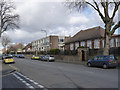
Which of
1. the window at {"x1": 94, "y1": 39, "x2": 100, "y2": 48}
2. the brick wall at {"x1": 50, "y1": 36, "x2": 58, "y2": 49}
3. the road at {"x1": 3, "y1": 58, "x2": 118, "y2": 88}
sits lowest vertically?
the road at {"x1": 3, "y1": 58, "x2": 118, "y2": 88}

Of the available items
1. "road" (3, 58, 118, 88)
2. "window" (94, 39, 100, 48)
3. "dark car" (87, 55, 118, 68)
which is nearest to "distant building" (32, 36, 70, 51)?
"window" (94, 39, 100, 48)

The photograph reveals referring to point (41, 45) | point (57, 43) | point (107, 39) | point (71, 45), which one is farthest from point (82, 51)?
point (41, 45)

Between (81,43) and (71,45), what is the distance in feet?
18.0

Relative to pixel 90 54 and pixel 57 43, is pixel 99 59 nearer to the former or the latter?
pixel 90 54

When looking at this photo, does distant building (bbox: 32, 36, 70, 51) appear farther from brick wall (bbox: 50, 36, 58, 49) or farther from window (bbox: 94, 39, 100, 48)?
window (bbox: 94, 39, 100, 48)

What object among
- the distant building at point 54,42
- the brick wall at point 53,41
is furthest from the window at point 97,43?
the brick wall at point 53,41

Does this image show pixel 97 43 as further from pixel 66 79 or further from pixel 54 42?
pixel 54 42

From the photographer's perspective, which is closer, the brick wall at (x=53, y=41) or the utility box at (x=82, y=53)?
the utility box at (x=82, y=53)

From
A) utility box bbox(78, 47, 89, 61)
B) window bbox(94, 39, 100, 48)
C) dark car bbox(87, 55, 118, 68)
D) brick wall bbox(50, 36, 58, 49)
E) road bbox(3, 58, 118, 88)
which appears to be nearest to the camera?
road bbox(3, 58, 118, 88)

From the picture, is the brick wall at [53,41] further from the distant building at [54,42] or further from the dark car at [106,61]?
the dark car at [106,61]

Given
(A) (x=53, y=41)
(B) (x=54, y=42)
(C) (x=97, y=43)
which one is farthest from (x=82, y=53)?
(B) (x=54, y=42)

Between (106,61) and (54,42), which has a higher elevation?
(54,42)

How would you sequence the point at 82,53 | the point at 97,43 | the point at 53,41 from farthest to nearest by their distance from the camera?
the point at 53,41, the point at 97,43, the point at 82,53

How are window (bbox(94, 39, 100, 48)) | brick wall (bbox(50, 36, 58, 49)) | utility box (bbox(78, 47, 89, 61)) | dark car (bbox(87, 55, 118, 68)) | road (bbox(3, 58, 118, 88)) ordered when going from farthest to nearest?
brick wall (bbox(50, 36, 58, 49)), window (bbox(94, 39, 100, 48)), utility box (bbox(78, 47, 89, 61)), dark car (bbox(87, 55, 118, 68)), road (bbox(3, 58, 118, 88))
